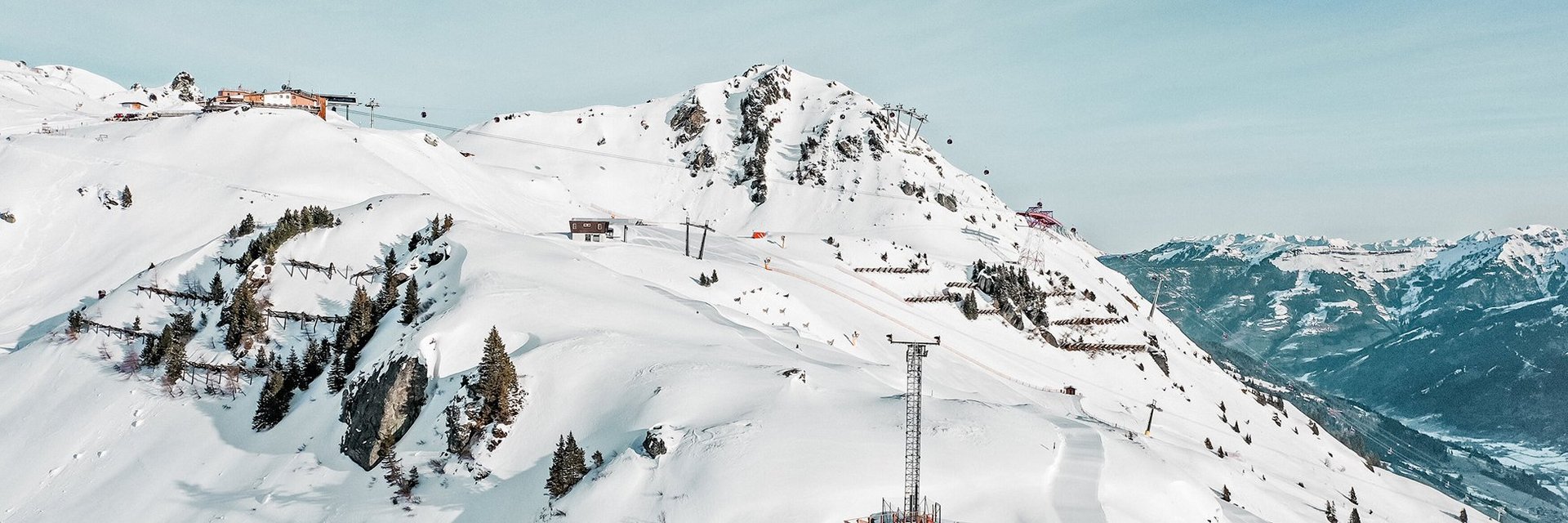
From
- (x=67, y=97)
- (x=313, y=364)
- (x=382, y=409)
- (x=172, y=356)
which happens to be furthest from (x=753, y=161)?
(x=67, y=97)

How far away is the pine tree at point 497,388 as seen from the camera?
4088 centimetres

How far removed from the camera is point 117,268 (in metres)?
74.2

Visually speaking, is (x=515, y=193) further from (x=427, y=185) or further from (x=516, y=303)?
(x=516, y=303)

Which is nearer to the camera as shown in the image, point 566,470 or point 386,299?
point 566,470

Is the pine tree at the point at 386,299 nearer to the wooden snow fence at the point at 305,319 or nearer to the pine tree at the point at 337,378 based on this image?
the wooden snow fence at the point at 305,319

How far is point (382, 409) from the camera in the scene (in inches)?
1681

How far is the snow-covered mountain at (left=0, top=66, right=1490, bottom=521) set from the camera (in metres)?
37.0

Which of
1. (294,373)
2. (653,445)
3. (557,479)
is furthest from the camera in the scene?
(294,373)

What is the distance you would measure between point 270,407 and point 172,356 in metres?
13.1

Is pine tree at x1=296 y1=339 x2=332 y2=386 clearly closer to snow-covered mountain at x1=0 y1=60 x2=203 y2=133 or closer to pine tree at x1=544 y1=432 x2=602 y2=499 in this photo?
pine tree at x1=544 y1=432 x2=602 y2=499

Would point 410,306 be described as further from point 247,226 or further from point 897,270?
point 897,270

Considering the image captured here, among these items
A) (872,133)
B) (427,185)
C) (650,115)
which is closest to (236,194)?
(427,185)

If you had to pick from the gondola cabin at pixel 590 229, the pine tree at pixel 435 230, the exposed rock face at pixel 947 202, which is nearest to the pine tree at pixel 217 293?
the pine tree at pixel 435 230

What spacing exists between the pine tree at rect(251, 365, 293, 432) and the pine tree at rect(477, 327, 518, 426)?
677 inches
